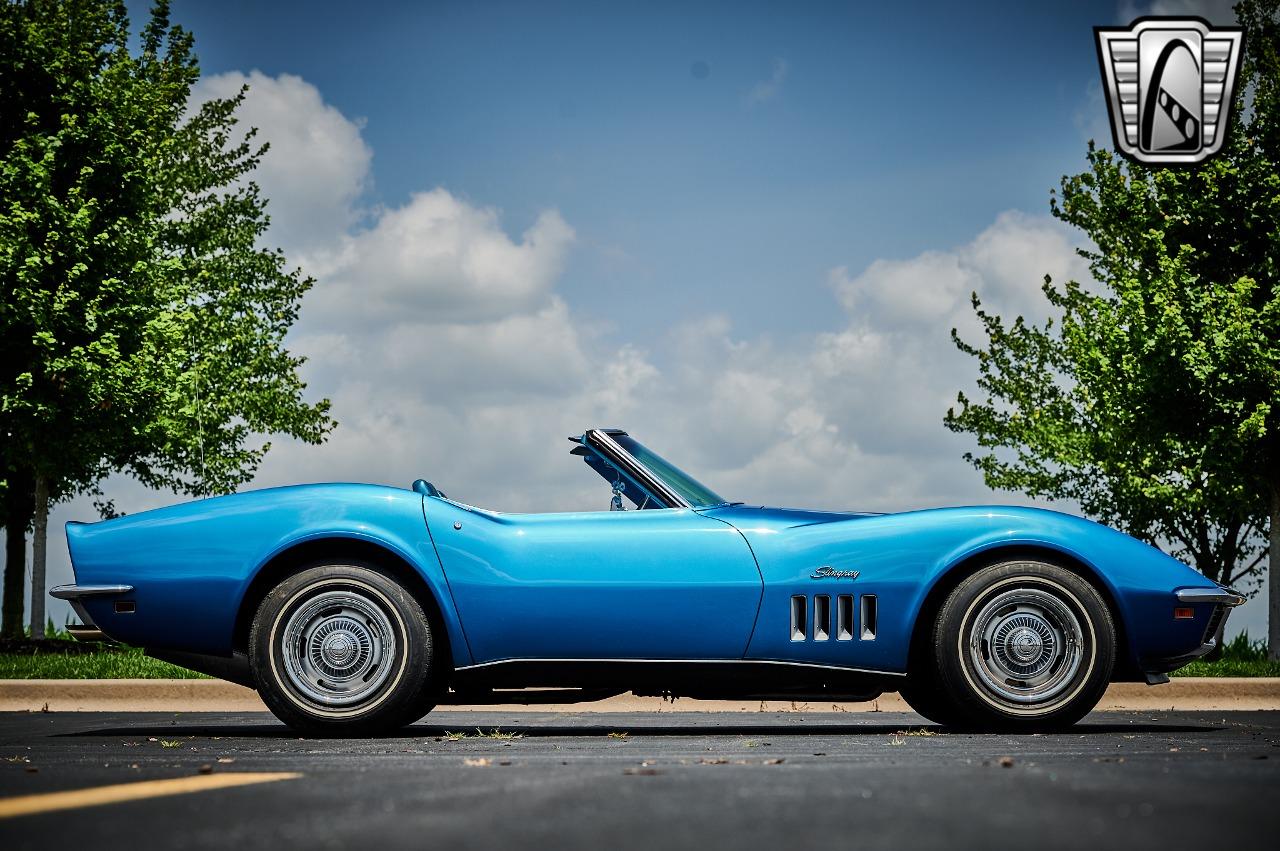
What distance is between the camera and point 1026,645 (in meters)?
6.15

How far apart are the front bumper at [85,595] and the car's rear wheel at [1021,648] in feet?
13.0

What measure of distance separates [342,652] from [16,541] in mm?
17889

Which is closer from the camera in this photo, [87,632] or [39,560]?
[87,632]

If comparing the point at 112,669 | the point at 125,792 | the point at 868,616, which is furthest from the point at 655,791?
the point at 112,669

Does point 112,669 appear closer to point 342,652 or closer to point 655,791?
point 342,652

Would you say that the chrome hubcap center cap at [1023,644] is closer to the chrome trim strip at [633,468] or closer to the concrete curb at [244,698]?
the chrome trim strip at [633,468]

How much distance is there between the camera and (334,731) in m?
6.17

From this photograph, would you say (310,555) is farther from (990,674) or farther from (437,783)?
(990,674)

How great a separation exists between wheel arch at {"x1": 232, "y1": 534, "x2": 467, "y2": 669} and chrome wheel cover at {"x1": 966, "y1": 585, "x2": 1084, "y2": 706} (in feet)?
8.09

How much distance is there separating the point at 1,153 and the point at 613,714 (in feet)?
46.7

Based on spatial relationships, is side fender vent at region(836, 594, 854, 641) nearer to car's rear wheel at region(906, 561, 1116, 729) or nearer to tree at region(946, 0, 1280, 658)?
car's rear wheel at region(906, 561, 1116, 729)

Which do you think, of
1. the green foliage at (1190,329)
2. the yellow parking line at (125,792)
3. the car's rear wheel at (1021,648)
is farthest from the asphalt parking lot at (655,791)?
the green foliage at (1190,329)

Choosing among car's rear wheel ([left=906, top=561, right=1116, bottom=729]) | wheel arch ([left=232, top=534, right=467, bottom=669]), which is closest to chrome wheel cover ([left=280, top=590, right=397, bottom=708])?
wheel arch ([left=232, top=534, right=467, bottom=669])

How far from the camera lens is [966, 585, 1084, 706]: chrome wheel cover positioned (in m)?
6.14
